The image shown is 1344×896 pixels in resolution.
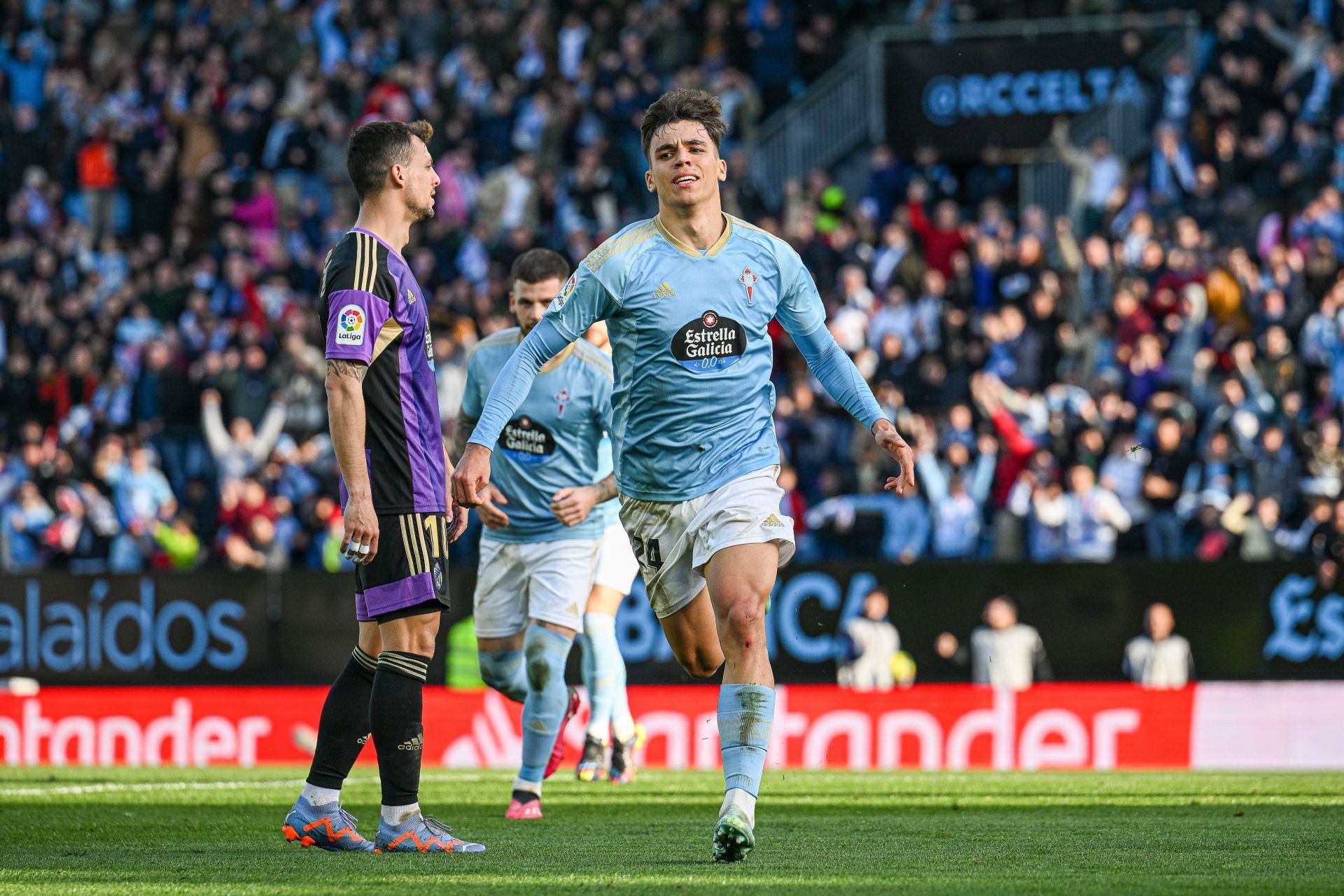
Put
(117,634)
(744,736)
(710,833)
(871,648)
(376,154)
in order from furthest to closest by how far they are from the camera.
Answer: (117,634), (871,648), (710,833), (376,154), (744,736)

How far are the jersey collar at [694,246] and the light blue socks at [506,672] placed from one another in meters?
3.19

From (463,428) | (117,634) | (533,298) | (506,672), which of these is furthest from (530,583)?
(117,634)

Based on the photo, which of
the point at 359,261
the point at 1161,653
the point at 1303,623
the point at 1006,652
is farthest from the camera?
the point at 1006,652

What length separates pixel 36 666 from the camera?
18.1 meters

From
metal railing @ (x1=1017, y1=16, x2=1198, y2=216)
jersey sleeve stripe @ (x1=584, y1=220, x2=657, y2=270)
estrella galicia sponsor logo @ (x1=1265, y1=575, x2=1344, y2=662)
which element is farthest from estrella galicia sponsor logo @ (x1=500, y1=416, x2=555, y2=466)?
metal railing @ (x1=1017, y1=16, x2=1198, y2=216)

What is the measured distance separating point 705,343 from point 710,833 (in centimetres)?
217

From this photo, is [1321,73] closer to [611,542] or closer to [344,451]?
[611,542]

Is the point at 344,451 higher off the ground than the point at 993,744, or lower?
higher

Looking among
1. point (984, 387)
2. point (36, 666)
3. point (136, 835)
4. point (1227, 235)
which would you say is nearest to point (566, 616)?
point (136, 835)

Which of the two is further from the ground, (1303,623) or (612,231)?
(612,231)

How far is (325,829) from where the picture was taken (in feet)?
22.8

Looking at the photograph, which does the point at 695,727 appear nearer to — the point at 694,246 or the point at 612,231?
the point at 694,246

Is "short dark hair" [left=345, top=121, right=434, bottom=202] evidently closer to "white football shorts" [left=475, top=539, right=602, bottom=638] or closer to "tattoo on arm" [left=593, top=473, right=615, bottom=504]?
"tattoo on arm" [left=593, top=473, right=615, bottom=504]

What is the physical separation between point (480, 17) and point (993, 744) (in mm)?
15295
